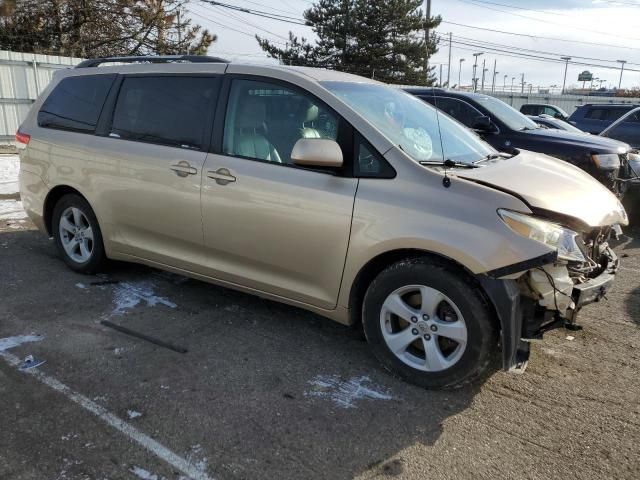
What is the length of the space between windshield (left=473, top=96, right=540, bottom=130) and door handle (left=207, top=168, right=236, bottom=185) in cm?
545

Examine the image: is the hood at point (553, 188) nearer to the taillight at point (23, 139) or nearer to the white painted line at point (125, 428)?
the white painted line at point (125, 428)

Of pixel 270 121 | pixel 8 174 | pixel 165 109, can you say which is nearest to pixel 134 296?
pixel 165 109

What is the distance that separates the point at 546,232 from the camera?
2.92 m

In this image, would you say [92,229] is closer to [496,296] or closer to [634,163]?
[496,296]

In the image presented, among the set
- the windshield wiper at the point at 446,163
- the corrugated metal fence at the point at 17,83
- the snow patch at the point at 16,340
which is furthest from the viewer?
the corrugated metal fence at the point at 17,83

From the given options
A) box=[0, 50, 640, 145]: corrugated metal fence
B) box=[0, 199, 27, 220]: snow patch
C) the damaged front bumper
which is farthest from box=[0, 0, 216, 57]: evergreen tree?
the damaged front bumper

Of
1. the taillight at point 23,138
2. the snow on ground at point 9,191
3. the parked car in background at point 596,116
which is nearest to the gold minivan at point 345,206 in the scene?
the taillight at point 23,138

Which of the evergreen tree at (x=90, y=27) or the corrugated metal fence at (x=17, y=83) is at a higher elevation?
the evergreen tree at (x=90, y=27)

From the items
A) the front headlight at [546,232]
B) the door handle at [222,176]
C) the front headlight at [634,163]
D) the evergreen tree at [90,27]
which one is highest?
the evergreen tree at [90,27]

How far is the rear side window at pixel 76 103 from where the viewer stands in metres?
4.72

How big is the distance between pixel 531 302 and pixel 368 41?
32547mm

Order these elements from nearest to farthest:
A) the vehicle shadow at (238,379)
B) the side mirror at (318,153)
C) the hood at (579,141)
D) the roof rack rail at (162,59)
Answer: the vehicle shadow at (238,379) → the side mirror at (318,153) → the roof rack rail at (162,59) → the hood at (579,141)

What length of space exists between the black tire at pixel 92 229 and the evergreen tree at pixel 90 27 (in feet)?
66.2

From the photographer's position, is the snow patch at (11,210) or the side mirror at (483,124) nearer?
the snow patch at (11,210)
